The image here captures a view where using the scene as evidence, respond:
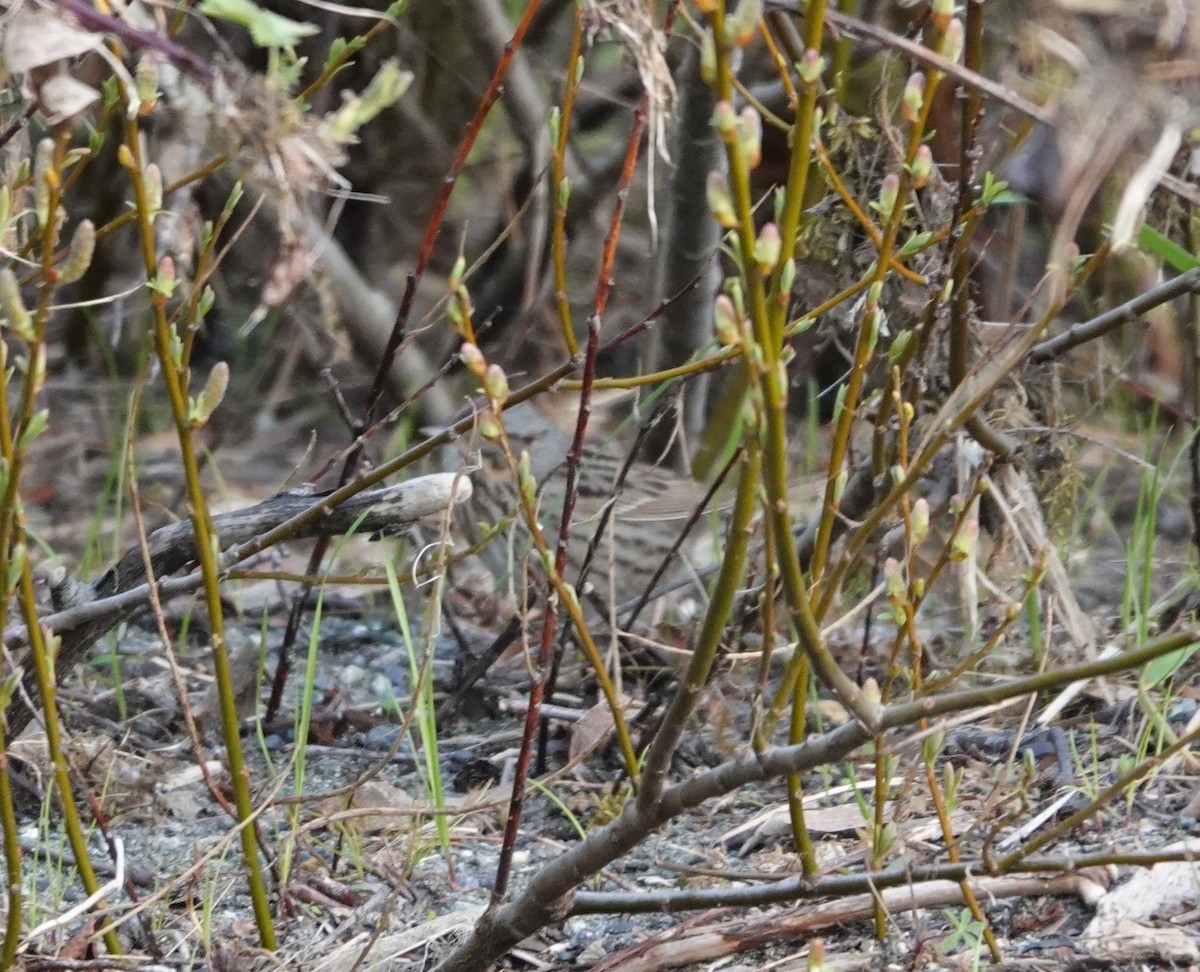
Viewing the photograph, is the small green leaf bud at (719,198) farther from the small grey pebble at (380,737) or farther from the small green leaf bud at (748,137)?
the small grey pebble at (380,737)

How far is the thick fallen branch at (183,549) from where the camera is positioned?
2299mm

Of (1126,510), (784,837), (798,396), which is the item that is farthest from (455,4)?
(784,837)

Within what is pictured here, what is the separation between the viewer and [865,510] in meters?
2.83

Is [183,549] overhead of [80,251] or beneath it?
beneath

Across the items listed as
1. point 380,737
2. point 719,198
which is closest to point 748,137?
point 719,198

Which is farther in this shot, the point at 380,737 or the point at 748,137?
the point at 380,737

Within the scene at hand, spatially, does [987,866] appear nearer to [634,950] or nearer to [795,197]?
[634,950]

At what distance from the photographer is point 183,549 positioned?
2471mm

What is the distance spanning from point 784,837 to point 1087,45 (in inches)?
56.2

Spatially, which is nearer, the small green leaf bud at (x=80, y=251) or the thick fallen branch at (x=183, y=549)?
the small green leaf bud at (x=80, y=251)

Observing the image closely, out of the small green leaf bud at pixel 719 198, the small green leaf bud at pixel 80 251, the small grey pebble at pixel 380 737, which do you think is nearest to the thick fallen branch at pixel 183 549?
the small green leaf bud at pixel 80 251

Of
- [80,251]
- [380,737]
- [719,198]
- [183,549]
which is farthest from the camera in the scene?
[380,737]

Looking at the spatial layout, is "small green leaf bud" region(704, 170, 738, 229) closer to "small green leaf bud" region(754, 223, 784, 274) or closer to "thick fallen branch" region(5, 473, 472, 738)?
"small green leaf bud" region(754, 223, 784, 274)

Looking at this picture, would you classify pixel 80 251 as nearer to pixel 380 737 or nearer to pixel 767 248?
pixel 767 248
